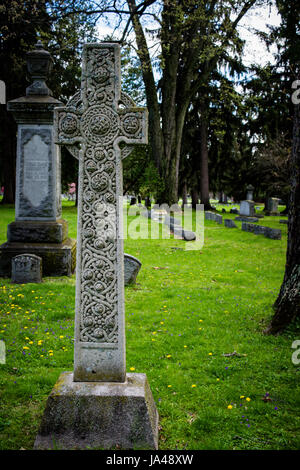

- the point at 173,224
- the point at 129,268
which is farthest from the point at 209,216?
the point at 129,268

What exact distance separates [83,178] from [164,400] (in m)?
2.26

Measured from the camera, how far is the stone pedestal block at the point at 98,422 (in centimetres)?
276

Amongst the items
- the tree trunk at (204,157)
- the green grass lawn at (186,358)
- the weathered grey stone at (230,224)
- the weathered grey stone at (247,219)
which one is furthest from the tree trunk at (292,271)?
the tree trunk at (204,157)

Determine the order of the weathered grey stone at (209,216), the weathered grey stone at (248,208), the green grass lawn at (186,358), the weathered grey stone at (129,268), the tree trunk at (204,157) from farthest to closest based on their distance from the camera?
the tree trunk at (204,157), the weathered grey stone at (209,216), the weathered grey stone at (248,208), the weathered grey stone at (129,268), the green grass lawn at (186,358)

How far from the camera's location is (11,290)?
22.5ft

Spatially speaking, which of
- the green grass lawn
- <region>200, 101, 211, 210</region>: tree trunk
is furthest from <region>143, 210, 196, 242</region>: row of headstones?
<region>200, 101, 211, 210</region>: tree trunk

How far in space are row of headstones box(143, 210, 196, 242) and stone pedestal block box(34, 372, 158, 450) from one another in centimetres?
1185

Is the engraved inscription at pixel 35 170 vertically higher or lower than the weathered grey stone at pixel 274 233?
higher

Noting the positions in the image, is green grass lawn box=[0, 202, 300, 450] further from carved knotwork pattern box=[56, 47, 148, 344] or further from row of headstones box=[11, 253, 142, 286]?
carved knotwork pattern box=[56, 47, 148, 344]

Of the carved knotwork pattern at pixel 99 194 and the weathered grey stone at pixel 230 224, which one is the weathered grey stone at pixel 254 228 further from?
the carved knotwork pattern at pixel 99 194

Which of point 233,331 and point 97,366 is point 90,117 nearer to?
point 97,366

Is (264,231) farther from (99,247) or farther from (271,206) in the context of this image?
(271,206)

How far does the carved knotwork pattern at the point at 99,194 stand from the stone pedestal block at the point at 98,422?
44 cm

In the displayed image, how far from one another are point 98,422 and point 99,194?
177 centimetres
